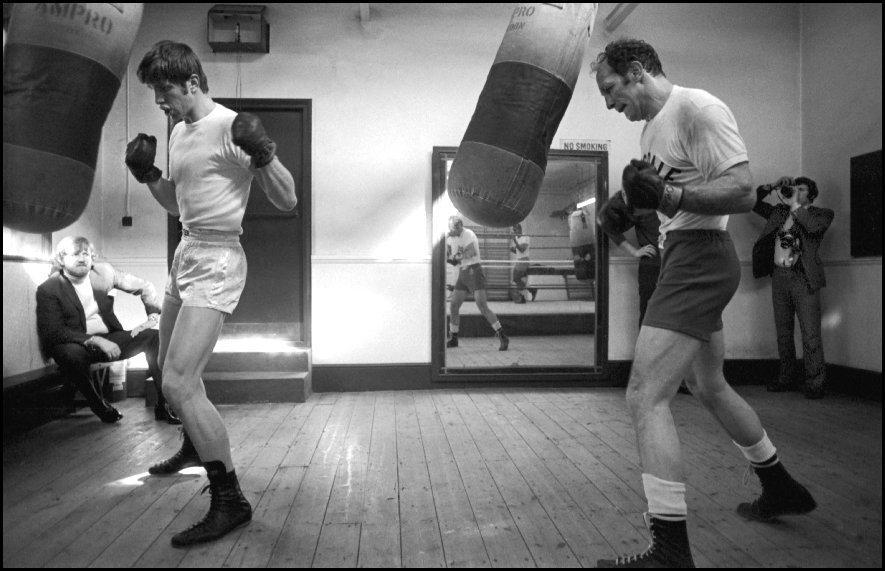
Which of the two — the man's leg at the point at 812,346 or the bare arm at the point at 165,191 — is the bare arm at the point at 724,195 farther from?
the man's leg at the point at 812,346

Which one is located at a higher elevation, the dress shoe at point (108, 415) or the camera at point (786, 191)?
the camera at point (786, 191)

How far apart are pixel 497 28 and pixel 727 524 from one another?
384cm

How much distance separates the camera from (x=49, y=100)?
4.52 ft

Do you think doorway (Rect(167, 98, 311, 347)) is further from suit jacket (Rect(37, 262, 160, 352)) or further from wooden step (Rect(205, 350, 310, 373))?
suit jacket (Rect(37, 262, 160, 352))

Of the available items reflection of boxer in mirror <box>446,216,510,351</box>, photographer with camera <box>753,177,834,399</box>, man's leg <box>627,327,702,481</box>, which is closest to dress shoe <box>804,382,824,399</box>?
photographer with camera <box>753,177,834,399</box>

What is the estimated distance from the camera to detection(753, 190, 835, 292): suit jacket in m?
3.98

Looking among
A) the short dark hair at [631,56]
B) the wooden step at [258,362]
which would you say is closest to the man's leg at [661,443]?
the short dark hair at [631,56]

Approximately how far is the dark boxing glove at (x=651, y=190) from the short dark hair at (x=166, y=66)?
4.61ft

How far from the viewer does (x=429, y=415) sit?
11.5ft

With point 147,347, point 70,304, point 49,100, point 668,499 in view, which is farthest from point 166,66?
point 147,347

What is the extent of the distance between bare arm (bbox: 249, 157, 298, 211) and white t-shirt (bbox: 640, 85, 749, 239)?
1132mm

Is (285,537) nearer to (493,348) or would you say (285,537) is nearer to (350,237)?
(350,237)

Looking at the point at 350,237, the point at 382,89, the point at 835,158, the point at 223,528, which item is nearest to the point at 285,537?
the point at 223,528

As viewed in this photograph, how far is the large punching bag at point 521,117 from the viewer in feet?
5.80
